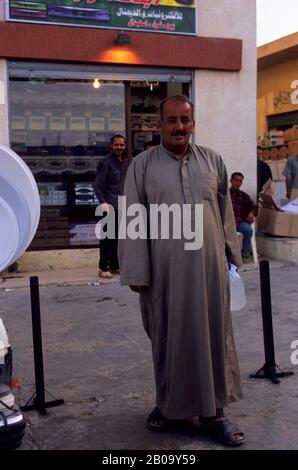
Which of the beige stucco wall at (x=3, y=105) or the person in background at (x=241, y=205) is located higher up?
the beige stucco wall at (x=3, y=105)

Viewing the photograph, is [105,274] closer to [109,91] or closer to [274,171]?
[109,91]

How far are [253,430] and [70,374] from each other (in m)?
1.60

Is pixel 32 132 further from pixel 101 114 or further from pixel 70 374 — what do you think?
pixel 70 374

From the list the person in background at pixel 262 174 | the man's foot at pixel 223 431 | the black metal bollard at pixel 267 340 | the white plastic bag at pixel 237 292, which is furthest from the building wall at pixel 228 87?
the man's foot at pixel 223 431

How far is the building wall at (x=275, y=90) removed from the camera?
16781mm

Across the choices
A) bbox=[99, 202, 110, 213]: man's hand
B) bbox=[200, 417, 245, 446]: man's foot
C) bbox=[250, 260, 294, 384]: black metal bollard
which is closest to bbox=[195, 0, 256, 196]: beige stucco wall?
bbox=[99, 202, 110, 213]: man's hand

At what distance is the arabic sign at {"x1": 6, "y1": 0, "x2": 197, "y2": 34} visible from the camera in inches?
311

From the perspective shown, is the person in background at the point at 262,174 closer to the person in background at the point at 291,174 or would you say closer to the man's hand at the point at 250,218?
the person in background at the point at 291,174

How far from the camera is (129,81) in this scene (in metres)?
8.93

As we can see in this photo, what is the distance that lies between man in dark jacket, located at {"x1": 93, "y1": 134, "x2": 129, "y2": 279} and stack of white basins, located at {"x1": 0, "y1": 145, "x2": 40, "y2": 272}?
4.70 meters

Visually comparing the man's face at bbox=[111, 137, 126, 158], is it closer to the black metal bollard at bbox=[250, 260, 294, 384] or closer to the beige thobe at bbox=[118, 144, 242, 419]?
the black metal bollard at bbox=[250, 260, 294, 384]

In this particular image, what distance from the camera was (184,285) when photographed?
356 cm

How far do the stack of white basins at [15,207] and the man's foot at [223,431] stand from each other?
4.90ft

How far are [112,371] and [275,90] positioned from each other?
14.1 m
